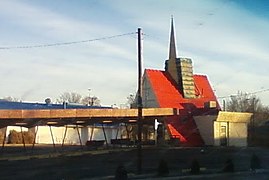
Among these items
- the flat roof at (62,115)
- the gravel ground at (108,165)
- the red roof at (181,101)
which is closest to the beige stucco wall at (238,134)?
the red roof at (181,101)

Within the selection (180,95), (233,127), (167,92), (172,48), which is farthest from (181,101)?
(172,48)

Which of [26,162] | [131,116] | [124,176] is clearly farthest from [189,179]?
[131,116]

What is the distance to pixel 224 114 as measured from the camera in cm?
5991

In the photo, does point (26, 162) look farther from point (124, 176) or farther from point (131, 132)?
point (131, 132)

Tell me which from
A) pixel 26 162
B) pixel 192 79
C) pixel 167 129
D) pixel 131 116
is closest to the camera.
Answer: pixel 26 162

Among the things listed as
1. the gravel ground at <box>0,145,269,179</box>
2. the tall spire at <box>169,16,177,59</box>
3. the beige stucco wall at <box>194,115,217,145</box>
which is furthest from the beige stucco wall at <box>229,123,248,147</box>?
the gravel ground at <box>0,145,269,179</box>

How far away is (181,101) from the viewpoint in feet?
212

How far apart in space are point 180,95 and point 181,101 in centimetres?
149

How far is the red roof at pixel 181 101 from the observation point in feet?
193

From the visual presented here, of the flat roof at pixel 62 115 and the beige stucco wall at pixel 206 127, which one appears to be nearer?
the flat roof at pixel 62 115

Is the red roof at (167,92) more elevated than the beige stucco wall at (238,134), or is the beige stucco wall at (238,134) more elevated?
the red roof at (167,92)

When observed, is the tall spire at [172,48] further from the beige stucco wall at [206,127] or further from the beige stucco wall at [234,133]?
the beige stucco wall at [234,133]

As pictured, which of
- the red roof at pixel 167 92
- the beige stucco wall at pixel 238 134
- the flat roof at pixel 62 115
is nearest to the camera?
the flat roof at pixel 62 115

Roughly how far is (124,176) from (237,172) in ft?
22.6
